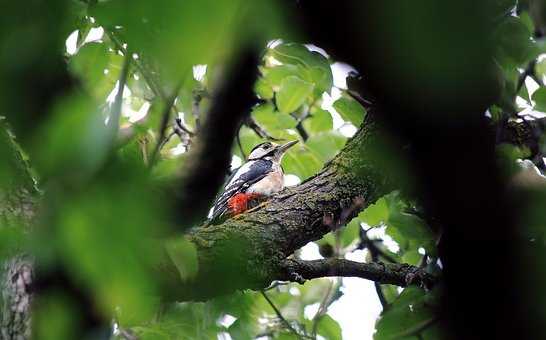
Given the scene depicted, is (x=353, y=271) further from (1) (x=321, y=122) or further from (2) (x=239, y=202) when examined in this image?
(2) (x=239, y=202)

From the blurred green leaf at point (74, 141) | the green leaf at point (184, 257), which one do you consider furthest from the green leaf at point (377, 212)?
the blurred green leaf at point (74, 141)

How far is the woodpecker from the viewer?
5852 mm

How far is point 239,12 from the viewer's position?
589 millimetres

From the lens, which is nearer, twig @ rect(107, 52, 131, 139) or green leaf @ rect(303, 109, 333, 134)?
twig @ rect(107, 52, 131, 139)

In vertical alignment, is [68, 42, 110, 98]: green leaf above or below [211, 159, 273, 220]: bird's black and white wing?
above

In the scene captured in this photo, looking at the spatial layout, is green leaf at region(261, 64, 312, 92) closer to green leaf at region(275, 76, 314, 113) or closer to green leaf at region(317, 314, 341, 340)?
green leaf at region(275, 76, 314, 113)

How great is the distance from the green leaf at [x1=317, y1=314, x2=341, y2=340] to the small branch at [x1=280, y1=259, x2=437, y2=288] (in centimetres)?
30

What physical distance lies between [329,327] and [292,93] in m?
1.28

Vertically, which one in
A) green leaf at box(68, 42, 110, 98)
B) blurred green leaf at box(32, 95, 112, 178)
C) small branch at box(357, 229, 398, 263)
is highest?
blurred green leaf at box(32, 95, 112, 178)

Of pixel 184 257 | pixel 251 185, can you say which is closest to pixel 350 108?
pixel 184 257

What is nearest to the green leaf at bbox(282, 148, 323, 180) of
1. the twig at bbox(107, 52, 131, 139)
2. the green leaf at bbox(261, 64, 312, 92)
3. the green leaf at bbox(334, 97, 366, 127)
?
the green leaf at bbox(261, 64, 312, 92)

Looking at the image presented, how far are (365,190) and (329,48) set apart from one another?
110 inches

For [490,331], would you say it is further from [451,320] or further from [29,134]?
[29,134]

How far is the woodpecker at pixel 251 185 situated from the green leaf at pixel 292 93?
1639 mm
